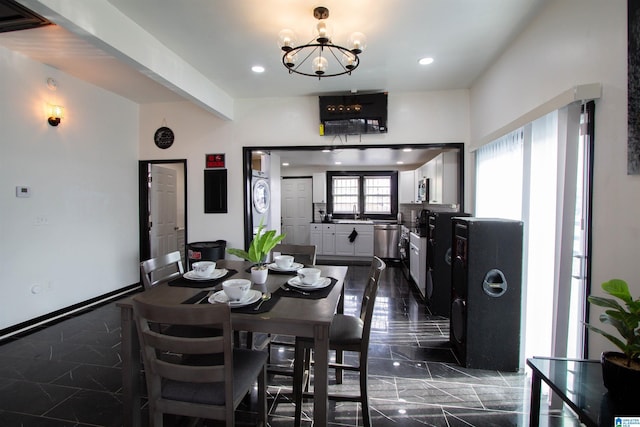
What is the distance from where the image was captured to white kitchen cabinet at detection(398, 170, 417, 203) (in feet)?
22.3

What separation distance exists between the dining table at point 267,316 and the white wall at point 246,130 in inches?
96.8

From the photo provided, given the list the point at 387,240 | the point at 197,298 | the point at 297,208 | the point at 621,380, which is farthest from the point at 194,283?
the point at 297,208

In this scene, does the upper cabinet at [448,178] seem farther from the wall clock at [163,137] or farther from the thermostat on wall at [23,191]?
the thermostat on wall at [23,191]

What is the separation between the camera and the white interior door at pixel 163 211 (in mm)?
4750

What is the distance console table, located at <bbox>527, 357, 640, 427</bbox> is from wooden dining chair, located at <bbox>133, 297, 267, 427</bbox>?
4.16 feet

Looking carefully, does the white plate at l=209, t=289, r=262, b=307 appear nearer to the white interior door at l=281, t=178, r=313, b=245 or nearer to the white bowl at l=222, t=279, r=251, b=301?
the white bowl at l=222, t=279, r=251, b=301

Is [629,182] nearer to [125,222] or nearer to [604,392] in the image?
[604,392]

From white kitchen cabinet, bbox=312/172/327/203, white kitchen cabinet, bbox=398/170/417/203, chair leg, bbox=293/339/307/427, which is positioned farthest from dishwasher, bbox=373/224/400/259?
chair leg, bbox=293/339/307/427

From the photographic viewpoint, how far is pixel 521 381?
2271mm

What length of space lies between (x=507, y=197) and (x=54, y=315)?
194 inches

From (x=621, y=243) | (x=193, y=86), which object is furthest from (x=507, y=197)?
(x=193, y=86)

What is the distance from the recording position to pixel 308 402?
6.70ft

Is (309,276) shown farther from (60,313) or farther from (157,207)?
(157,207)

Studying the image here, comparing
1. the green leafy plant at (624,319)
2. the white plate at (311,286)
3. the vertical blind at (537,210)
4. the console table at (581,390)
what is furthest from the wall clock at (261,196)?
the green leafy plant at (624,319)
